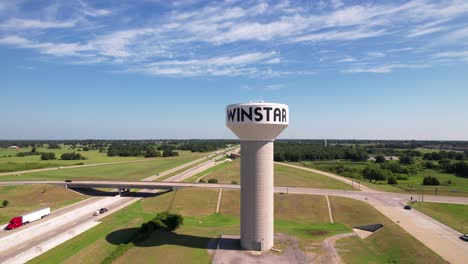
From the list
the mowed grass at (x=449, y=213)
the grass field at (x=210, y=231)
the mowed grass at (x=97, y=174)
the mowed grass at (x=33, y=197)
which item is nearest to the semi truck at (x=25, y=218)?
the mowed grass at (x=33, y=197)

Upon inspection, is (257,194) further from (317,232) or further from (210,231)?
(317,232)

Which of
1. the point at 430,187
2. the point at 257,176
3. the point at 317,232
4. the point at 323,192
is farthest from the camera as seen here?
the point at 430,187

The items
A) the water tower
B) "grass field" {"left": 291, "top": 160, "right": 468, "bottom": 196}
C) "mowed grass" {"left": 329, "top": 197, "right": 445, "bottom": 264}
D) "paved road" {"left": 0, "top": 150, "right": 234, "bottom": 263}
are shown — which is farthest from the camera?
"grass field" {"left": 291, "top": 160, "right": 468, "bottom": 196}

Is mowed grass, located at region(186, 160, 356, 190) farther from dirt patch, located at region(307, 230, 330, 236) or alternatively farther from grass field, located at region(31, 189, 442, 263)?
dirt patch, located at region(307, 230, 330, 236)

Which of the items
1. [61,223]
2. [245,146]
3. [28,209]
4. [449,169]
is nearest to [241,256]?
[245,146]

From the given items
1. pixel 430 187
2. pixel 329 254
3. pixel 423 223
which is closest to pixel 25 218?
pixel 329 254

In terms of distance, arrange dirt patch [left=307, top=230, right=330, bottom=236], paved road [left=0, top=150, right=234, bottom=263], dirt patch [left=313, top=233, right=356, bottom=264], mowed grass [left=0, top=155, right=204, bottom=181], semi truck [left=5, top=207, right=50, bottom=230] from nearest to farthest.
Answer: dirt patch [left=313, top=233, right=356, bottom=264] → paved road [left=0, top=150, right=234, bottom=263] → dirt patch [left=307, top=230, right=330, bottom=236] → semi truck [left=5, top=207, right=50, bottom=230] → mowed grass [left=0, top=155, right=204, bottom=181]

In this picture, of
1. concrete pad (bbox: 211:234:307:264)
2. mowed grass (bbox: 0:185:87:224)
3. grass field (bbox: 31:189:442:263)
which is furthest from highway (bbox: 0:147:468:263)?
concrete pad (bbox: 211:234:307:264)
